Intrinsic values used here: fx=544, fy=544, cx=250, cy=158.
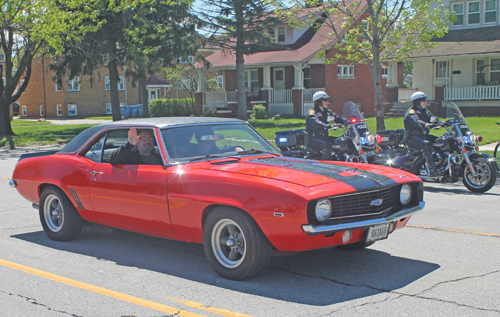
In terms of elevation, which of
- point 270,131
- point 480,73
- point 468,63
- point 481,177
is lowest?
point 481,177

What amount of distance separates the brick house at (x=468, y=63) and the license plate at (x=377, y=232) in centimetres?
2659

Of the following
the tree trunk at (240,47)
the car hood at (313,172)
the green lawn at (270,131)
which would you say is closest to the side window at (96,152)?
the car hood at (313,172)

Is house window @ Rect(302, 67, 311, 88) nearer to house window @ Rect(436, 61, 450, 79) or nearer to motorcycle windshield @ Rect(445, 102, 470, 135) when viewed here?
house window @ Rect(436, 61, 450, 79)

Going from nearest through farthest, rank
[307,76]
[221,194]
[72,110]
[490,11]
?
[221,194]
[490,11]
[307,76]
[72,110]

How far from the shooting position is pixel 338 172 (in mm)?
5363

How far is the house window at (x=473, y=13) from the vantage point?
31094mm

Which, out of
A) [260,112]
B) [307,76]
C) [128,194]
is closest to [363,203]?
[128,194]

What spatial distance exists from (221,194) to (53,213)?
116 inches

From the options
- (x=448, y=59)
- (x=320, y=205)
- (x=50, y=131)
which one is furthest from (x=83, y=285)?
(x=448, y=59)

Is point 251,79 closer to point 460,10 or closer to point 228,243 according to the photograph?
point 460,10

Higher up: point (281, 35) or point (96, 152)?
point (281, 35)

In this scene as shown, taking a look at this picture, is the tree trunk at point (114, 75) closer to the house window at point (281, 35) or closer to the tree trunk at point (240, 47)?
the tree trunk at point (240, 47)

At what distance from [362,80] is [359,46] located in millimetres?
19890

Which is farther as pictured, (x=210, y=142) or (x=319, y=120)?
(x=319, y=120)
